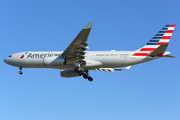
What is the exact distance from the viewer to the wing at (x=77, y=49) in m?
39.4

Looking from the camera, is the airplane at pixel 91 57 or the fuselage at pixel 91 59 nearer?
the airplane at pixel 91 57

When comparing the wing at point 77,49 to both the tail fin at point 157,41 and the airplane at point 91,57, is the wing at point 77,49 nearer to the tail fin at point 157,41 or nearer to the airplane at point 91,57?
the airplane at point 91,57

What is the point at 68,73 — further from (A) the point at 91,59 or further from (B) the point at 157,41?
(B) the point at 157,41

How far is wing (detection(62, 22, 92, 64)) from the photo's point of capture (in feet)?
129

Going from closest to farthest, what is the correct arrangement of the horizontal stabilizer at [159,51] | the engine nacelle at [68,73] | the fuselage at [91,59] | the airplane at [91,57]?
1. the horizontal stabilizer at [159,51]
2. the airplane at [91,57]
3. the fuselage at [91,59]
4. the engine nacelle at [68,73]

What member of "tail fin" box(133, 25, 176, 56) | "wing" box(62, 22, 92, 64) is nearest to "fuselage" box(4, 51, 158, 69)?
"tail fin" box(133, 25, 176, 56)

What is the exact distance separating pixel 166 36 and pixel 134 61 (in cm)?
565

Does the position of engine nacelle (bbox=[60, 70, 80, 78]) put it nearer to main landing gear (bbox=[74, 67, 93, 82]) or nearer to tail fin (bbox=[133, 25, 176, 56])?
main landing gear (bbox=[74, 67, 93, 82])

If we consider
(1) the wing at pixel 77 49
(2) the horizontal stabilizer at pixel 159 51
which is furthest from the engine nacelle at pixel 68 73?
(2) the horizontal stabilizer at pixel 159 51

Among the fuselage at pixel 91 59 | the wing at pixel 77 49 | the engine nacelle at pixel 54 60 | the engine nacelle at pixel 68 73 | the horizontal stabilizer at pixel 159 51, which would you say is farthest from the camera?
the engine nacelle at pixel 68 73

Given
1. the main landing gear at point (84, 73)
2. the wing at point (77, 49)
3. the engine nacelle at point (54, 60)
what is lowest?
the main landing gear at point (84, 73)

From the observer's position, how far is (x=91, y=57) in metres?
44.1

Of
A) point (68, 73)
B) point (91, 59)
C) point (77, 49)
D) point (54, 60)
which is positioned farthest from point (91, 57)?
point (68, 73)

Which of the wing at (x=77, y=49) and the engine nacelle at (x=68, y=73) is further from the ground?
the wing at (x=77, y=49)
